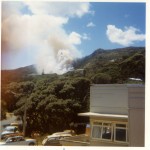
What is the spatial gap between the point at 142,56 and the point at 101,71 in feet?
2.84

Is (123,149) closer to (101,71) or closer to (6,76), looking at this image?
(101,71)

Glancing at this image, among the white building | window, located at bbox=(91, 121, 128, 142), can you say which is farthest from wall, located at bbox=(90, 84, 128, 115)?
window, located at bbox=(91, 121, 128, 142)

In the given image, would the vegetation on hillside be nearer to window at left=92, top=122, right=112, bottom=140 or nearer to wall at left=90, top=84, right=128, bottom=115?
wall at left=90, top=84, right=128, bottom=115

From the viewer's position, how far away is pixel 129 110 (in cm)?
468

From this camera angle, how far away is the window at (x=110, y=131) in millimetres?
4688

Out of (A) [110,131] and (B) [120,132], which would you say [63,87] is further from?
(B) [120,132]

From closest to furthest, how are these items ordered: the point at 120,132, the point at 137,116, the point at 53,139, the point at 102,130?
the point at 137,116
the point at 53,139
the point at 120,132
the point at 102,130

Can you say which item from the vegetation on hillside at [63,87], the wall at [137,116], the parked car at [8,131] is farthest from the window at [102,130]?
the parked car at [8,131]

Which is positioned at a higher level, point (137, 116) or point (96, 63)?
point (96, 63)

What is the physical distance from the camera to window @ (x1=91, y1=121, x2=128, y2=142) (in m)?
4.69

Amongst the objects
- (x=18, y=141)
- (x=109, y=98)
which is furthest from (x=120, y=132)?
(x=18, y=141)

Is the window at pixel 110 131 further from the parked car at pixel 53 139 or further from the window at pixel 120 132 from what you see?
the parked car at pixel 53 139

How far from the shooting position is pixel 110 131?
4.93 meters

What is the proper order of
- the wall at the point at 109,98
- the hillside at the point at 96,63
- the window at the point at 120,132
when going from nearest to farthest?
the window at the point at 120,132, the hillside at the point at 96,63, the wall at the point at 109,98
